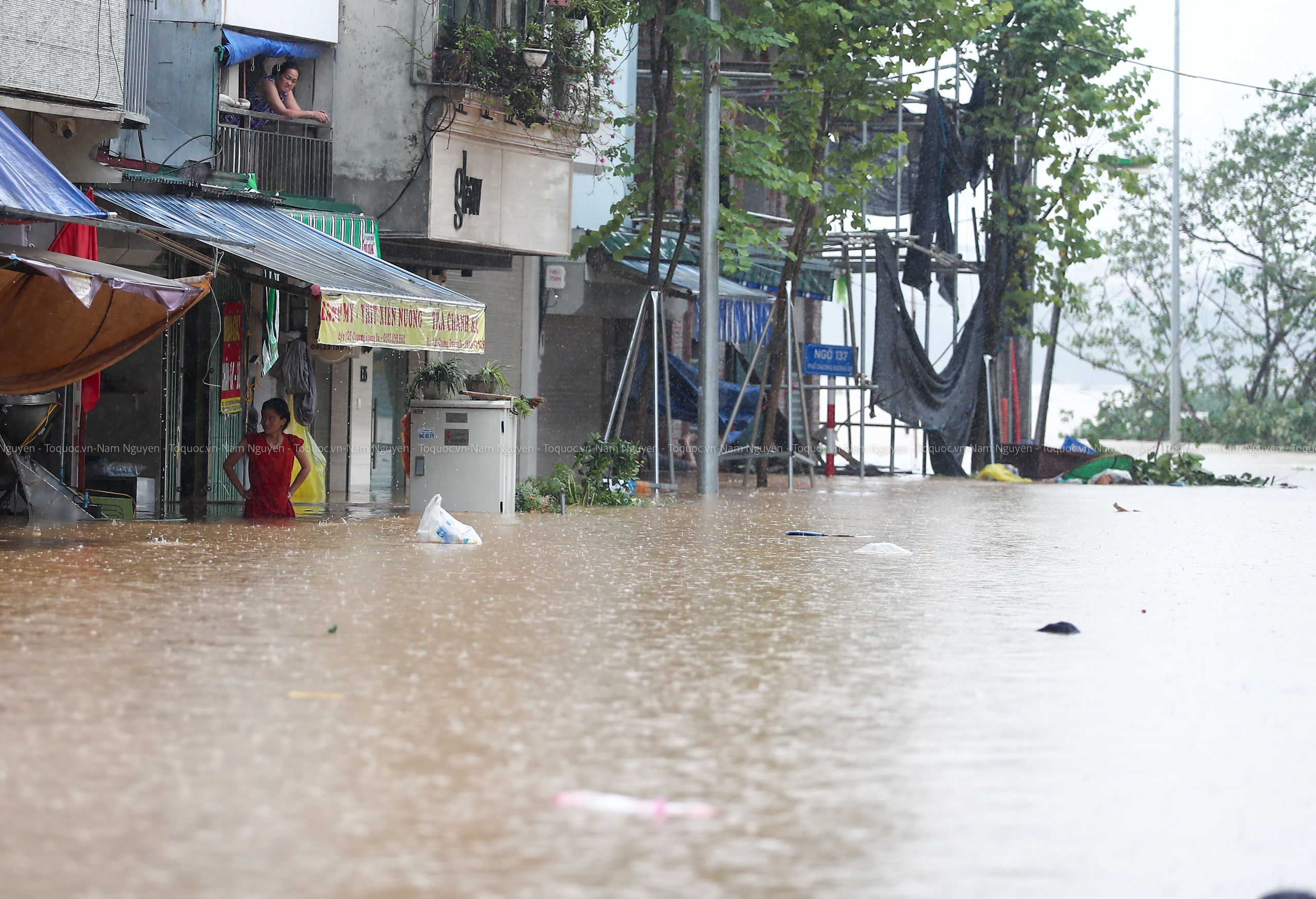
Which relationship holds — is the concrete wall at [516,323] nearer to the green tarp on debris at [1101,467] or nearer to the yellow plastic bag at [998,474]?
the yellow plastic bag at [998,474]

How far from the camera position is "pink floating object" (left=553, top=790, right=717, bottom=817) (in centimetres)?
383

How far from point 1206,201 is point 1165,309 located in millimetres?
4288

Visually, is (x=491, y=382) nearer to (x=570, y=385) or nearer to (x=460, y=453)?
(x=460, y=453)

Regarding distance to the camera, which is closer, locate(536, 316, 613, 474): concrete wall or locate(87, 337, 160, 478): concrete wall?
locate(87, 337, 160, 478): concrete wall

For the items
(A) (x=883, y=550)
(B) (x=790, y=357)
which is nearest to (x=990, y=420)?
(B) (x=790, y=357)

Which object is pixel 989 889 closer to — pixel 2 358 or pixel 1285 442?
pixel 2 358

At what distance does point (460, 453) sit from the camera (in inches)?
619

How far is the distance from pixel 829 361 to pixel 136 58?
14.2 metres

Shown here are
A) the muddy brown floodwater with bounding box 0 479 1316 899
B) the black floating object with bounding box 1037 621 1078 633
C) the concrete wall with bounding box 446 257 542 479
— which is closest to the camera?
the muddy brown floodwater with bounding box 0 479 1316 899

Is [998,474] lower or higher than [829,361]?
lower

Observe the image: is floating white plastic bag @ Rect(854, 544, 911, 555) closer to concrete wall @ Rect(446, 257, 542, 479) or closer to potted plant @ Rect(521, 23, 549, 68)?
potted plant @ Rect(521, 23, 549, 68)

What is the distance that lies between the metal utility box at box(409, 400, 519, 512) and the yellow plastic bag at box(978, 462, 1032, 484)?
51.9 feet

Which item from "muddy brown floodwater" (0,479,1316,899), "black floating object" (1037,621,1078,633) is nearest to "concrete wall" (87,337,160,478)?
"muddy brown floodwater" (0,479,1316,899)

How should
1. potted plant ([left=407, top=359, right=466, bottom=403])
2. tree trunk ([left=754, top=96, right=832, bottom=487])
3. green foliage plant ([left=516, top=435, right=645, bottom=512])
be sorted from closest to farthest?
potted plant ([left=407, top=359, right=466, bottom=403]), green foliage plant ([left=516, top=435, right=645, bottom=512]), tree trunk ([left=754, top=96, right=832, bottom=487])
